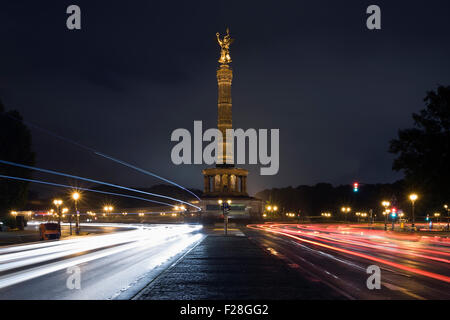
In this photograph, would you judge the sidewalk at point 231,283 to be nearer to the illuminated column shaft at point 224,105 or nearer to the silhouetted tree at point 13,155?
the silhouetted tree at point 13,155

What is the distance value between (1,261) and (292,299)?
46.5 feet

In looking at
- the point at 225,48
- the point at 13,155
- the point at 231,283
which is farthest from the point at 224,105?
the point at 231,283

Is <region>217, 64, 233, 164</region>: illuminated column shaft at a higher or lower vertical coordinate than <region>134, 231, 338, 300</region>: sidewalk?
higher

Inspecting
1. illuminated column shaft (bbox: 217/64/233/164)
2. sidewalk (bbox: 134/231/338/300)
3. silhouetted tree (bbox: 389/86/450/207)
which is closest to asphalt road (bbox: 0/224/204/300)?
sidewalk (bbox: 134/231/338/300)

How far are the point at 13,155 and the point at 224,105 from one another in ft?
217

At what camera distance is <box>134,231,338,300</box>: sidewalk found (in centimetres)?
1125

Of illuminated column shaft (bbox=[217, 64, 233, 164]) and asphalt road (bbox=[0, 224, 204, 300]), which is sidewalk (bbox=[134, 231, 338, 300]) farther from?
illuminated column shaft (bbox=[217, 64, 233, 164])

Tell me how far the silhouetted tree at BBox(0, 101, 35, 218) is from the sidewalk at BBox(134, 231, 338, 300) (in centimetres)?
4080

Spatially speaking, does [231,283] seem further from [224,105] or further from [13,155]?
[224,105]

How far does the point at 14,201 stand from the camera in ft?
177

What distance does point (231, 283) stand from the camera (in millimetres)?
13359

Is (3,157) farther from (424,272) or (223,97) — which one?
(223,97)

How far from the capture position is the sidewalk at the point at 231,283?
11250 millimetres
